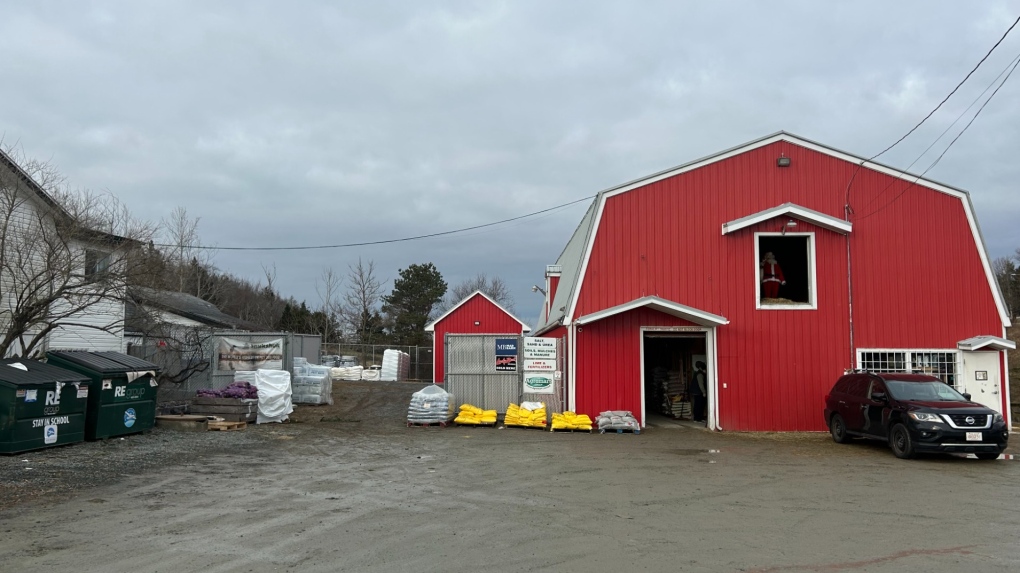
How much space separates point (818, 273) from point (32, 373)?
57.2 ft

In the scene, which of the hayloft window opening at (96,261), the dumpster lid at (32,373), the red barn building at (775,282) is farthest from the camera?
the red barn building at (775,282)

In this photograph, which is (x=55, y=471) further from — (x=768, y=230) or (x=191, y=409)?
(x=768, y=230)

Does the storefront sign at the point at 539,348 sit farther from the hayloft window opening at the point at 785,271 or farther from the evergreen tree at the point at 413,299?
the evergreen tree at the point at 413,299

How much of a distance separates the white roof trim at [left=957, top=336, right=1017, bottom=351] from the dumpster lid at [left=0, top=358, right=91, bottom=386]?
65.2 ft

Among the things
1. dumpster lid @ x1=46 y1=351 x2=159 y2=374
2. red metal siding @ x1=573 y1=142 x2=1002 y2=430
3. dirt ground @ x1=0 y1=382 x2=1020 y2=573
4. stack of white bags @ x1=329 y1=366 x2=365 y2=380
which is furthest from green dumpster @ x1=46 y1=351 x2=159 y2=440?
stack of white bags @ x1=329 y1=366 x2=365 y2=380

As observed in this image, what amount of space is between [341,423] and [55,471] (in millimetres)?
8534

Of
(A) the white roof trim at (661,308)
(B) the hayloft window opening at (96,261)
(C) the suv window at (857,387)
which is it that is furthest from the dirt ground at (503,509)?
(B) the hayloft window opening at (96,261)

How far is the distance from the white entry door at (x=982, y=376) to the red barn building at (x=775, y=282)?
0.10ft

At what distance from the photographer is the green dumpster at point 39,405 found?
11.5 meters

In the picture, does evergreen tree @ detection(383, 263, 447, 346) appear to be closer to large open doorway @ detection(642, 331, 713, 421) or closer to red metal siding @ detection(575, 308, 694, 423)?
large open doorway @ detection(642, 331, 713, 421)

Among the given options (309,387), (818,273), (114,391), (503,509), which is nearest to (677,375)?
(818,273)

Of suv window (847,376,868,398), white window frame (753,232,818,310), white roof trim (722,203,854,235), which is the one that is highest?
white roof trim (722,203,854,235)

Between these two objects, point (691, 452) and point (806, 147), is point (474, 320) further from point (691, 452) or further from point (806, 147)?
point (691, 452)

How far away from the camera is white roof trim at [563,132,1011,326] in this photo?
1806 centimetres
